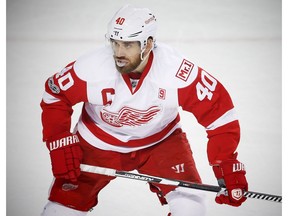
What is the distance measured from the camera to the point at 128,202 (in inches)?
121

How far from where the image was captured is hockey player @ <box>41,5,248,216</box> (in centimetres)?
253

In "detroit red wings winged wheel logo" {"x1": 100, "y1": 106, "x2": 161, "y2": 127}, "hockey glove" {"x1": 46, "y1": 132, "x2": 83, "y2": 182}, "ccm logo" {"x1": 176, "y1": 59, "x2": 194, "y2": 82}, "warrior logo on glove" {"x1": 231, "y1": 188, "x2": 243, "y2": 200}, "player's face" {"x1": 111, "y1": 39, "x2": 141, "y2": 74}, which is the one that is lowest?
"warrior logo on glove" {"x1": 231, "y1": 188, "x2": 243, "y2": 200}

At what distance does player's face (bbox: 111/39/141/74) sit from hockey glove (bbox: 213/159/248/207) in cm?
60

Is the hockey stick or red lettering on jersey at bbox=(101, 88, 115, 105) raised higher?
red lettering on jersey at bbox=(101, 88, 115, 105)

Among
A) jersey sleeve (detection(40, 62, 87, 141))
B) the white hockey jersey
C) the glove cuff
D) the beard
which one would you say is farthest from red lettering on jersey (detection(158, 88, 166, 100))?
the glove cuff

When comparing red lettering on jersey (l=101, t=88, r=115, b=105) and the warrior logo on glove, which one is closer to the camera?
the warrior logo on glove

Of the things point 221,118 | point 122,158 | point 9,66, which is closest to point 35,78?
point 9,66

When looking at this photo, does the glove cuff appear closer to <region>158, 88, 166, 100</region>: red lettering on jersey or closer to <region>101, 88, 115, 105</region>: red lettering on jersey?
<region>101, 88, 115, 105</region>: red lettering on jersey

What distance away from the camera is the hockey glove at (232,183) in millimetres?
2475

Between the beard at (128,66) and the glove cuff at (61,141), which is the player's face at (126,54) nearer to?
the beard at (128,66)

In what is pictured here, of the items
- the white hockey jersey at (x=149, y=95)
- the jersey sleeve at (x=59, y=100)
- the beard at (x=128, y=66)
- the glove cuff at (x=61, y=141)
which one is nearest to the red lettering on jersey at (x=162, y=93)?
the white hockey jersey at (x=149, y=95)
